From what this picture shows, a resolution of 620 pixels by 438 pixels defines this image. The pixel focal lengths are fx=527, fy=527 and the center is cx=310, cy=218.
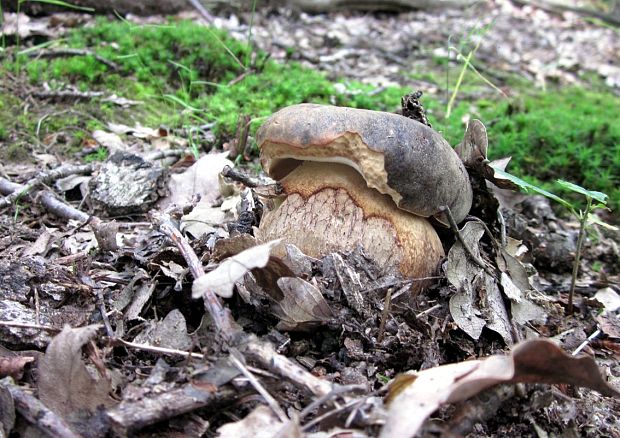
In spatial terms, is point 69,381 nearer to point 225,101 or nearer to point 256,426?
point 256,426

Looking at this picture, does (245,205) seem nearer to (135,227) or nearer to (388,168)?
(135,227)

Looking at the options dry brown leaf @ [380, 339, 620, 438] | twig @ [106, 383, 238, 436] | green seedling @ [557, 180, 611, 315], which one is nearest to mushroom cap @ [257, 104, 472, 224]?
green seedling @ [557, 180, 611, 315]

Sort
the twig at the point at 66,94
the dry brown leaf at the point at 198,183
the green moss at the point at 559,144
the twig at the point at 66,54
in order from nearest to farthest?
the dry brown leaf at the point at 198,183
the twig at the point at 66,94
the green moss at the point at 559,144
the twig at the point at 66,54

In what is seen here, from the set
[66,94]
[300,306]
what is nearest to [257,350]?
[300,306]

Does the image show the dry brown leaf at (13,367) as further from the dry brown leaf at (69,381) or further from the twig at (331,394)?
the twig at (331,394)

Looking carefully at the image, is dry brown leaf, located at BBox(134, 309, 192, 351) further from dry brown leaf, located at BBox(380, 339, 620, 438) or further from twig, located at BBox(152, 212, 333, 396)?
dry brown leaf, located at BBox(380, 339, 620, 438)

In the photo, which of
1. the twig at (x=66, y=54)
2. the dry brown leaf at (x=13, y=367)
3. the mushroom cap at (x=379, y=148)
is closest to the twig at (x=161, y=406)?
the dry brown leaf at (x=13, y=367)
